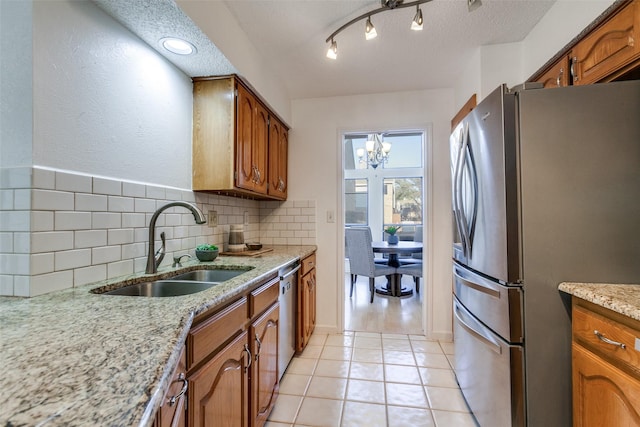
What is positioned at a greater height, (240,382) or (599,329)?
(599,329)

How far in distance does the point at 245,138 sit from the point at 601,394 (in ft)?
7.06

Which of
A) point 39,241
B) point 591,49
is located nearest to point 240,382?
point 39,241

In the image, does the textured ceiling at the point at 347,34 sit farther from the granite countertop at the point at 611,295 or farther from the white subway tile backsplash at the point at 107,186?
the granite countertop at the point at 611,295

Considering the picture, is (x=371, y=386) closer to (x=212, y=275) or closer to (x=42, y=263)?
(x=212, y=275)

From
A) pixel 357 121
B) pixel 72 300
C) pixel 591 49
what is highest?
pixel 357 121

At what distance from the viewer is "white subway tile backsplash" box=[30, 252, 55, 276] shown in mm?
984

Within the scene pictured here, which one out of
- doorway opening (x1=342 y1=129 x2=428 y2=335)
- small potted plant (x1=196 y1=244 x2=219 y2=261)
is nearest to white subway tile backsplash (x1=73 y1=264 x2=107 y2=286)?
small potted plant (x1=196 y1=244 x2=219 y2=261)

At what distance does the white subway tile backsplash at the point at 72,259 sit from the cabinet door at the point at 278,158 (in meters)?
1.47

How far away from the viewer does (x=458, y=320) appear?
1.81 meters

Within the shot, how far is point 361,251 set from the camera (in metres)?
3.90

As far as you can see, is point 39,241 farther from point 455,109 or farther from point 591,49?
point 455,109

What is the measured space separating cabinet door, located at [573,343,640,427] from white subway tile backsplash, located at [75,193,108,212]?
1.99 meters

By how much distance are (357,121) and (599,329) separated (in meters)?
2.36

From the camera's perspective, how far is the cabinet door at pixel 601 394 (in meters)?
0.88
